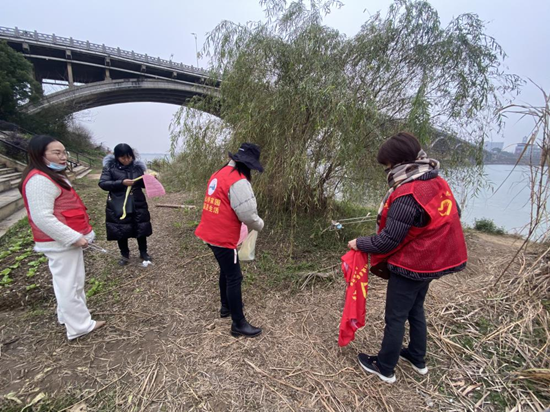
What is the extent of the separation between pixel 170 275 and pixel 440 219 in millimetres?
2877

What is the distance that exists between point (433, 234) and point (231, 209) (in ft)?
4.13

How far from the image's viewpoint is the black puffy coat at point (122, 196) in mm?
2795

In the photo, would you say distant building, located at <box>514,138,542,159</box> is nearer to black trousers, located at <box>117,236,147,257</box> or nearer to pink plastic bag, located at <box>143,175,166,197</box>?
pink plastic bag, located at <box>143,175,166,197</box>

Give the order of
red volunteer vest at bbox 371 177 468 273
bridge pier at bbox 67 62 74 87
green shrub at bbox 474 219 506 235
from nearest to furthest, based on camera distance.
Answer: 1. red volunteer vest at bbox 371 177 468 273
2. green shrub at bbox 474 219 506 235
3. bridge pier at bbox 67 62 74 87

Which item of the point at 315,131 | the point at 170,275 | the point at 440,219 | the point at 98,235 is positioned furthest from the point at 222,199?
the point at 98,235

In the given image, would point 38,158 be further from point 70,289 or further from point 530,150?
point 530,150

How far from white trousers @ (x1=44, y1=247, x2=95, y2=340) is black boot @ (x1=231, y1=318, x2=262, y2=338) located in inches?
45.1

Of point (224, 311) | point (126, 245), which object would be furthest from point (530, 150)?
point (126, 245)

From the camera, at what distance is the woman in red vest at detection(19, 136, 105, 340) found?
1590 mm

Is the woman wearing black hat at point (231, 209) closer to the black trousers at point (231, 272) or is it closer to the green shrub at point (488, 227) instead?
the black trousers at point (231, 272)

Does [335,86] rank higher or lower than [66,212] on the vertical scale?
higher

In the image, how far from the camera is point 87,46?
21344 mm

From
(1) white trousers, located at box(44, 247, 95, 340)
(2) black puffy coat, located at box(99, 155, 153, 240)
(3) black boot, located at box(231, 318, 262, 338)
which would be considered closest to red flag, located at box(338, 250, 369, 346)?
(3) black boot, located at box(231, 318, 262, 338)

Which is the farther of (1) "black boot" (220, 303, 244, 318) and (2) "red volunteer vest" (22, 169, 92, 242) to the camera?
(1) "black boot" (220, 303, 244, 318)
